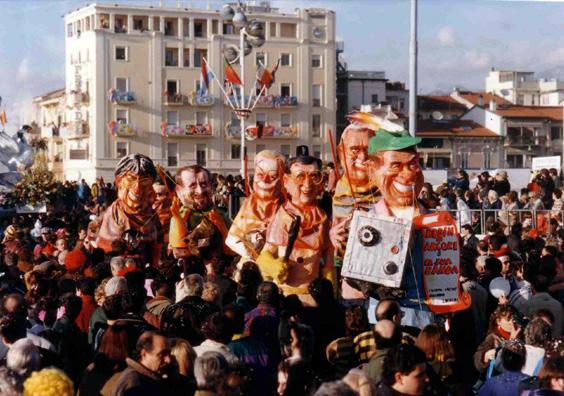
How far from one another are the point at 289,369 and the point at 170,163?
6693 cm

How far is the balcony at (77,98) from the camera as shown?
72.0m

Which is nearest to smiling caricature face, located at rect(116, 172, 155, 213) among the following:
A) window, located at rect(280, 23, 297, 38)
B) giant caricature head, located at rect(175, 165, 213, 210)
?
giant caricature head, located at rect(175, 165, 213, 210)

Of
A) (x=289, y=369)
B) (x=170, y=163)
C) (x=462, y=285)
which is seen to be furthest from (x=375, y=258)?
(x=170, y=163)

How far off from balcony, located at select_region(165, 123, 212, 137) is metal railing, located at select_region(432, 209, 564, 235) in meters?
54.9

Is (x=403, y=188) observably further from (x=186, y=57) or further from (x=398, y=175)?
(x=186, y=57)

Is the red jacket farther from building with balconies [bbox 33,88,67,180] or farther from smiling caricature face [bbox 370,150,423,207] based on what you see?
building with balconies [bbox 33,88,67,180]

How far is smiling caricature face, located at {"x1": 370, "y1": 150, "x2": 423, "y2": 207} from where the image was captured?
472 inches

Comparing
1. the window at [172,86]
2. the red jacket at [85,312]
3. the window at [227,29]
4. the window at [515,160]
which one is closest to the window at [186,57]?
the window at [172,86]

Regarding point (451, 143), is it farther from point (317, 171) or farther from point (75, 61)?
point (317, 171)

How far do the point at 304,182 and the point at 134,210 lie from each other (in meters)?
3.06

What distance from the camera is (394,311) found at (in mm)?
8852

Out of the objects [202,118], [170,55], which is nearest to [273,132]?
[202,118]

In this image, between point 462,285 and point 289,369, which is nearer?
point 289,369

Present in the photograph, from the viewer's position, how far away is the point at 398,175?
39.5 ft
